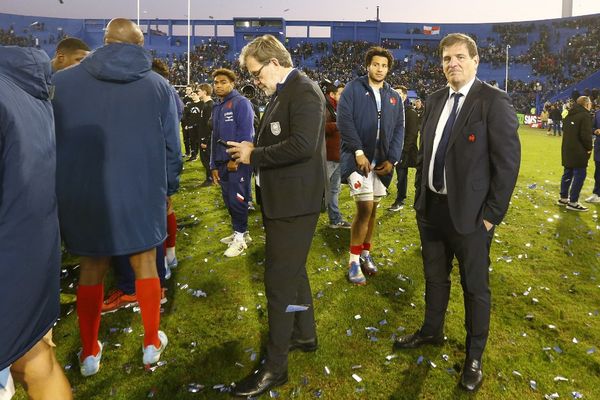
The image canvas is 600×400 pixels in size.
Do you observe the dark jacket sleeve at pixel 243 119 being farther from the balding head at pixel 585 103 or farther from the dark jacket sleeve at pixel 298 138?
the balding head at pixel 585 103

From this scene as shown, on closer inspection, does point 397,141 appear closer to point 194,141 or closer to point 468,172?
point 468,172

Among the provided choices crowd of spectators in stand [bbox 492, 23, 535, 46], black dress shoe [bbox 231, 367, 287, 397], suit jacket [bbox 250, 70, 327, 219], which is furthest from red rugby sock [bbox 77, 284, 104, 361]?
crowd of spectators in stand [bbox 492, 23, 535, 46]

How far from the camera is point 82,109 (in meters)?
2.61

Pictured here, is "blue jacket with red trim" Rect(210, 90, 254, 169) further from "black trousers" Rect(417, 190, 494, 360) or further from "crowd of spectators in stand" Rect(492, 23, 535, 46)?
"crowd of spectators in stand" Rect(492, 23, 535, 46)

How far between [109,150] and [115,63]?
54 centimetres

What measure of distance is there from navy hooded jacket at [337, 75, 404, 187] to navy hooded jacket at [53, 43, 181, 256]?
218 cm

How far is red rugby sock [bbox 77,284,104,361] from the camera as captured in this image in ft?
9.73

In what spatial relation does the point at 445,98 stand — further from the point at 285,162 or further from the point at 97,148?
the point at 97,148

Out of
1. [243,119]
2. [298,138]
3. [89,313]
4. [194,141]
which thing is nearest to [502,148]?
[298,138]

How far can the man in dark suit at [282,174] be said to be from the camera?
2.64 meters

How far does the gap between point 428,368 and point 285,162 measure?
1944 millimetres

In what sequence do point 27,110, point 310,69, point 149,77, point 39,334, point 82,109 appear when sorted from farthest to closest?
point 310,69 → point 149,77 → point 82,109 → point 39,334 → point 27,110

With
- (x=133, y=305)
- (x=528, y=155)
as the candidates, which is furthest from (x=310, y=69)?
(x=133, y=305)

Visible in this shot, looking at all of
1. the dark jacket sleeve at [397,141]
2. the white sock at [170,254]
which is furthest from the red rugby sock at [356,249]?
the white sock at [170,254]
